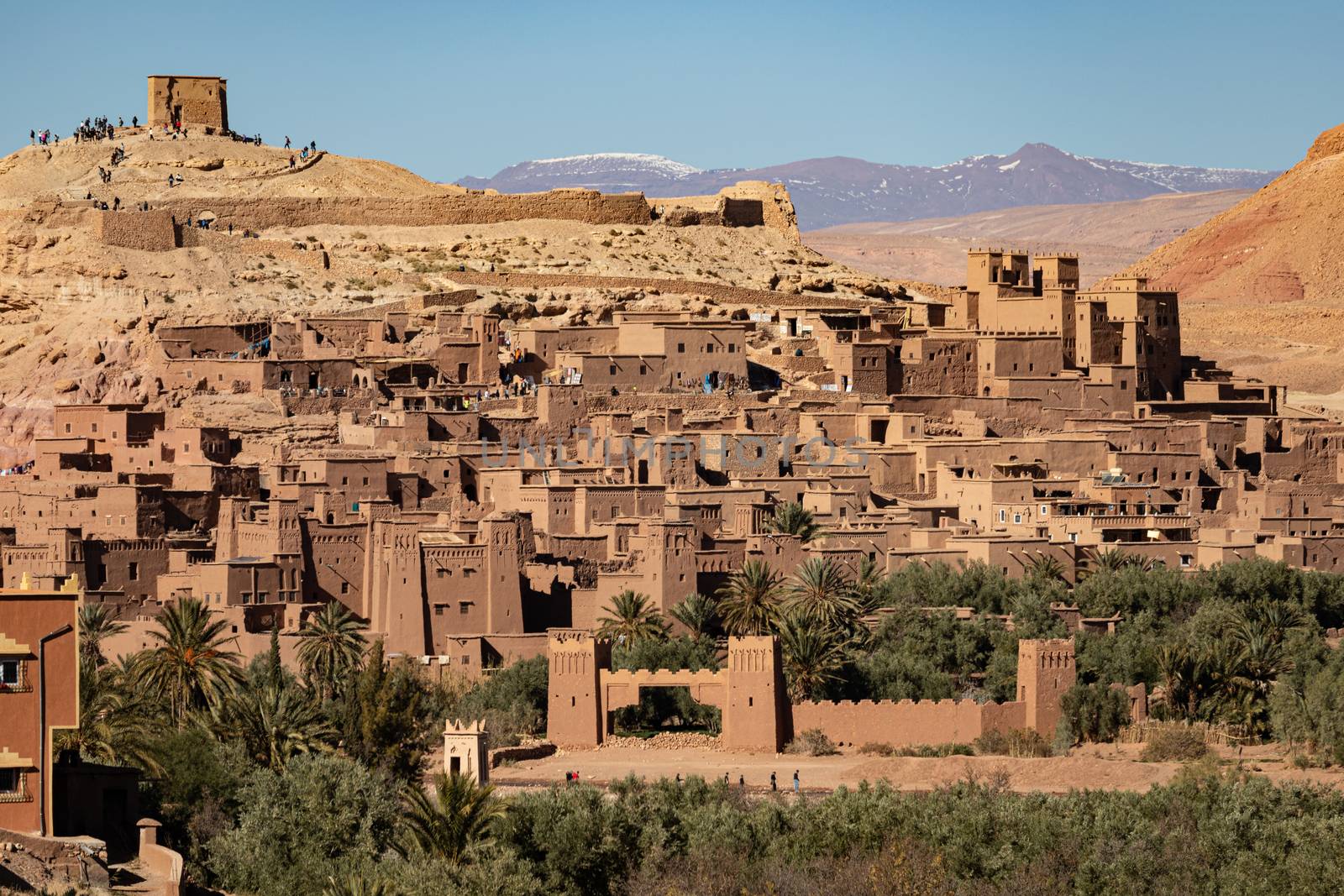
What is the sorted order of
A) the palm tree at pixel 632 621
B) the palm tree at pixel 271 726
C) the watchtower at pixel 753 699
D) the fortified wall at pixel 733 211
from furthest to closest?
the fortified wall at pixel 733 211 → the palm tree at pixel 632 621 → the watchtower at pixel 753 699 → the palm tree at pixel 271 726

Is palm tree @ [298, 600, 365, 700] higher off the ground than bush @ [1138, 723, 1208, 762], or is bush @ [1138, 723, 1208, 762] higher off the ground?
palm tree @ [298, 600, 365, 700]

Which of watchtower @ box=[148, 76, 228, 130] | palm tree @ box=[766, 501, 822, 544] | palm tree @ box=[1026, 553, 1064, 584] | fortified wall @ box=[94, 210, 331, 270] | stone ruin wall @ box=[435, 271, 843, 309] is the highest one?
watchtower @ box=[148, 76, 228, 130]

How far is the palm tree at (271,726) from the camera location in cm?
3572

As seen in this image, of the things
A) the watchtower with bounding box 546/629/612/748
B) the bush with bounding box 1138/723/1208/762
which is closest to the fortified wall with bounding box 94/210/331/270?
the watchtower with bounding box 546/629/612/748

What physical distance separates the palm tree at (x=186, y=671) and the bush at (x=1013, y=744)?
9806mm

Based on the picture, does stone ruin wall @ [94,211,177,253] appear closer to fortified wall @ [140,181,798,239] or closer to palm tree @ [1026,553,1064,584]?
fortified wall @ [140,181,798,239]

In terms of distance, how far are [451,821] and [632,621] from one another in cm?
1261

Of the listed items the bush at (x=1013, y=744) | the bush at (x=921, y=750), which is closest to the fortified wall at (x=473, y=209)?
the bush at (x=921, y=750)

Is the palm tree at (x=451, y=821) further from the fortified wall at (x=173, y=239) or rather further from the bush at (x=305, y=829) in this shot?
the fortified wall at (x=173, y=239)

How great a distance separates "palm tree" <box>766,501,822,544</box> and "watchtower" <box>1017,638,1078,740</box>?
6.91 m

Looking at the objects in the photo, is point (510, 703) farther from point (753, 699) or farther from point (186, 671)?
point (186, 671)

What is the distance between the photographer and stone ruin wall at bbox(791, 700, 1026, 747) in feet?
133

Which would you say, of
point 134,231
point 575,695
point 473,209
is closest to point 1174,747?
point 575,695

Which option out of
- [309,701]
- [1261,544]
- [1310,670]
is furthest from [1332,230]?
[309,701]
